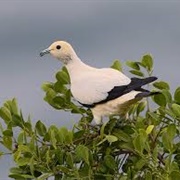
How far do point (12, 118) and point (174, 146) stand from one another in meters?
1.05

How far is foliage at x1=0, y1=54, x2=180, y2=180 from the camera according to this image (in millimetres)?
3807

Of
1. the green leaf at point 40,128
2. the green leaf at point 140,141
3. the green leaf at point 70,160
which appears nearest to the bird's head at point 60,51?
the green leaf at point 40,128

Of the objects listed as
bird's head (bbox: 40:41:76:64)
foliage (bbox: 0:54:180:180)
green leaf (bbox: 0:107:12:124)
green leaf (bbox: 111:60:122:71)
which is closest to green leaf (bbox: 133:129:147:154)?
foliage (bbox: 0:54:180:180)

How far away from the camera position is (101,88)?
15.1ft

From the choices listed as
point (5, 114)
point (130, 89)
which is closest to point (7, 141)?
point (5, 114)

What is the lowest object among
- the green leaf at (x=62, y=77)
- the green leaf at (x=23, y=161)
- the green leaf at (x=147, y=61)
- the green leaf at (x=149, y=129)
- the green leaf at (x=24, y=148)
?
the green leaf at (x=23, y=161)

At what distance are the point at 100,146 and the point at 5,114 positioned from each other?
2.29ft

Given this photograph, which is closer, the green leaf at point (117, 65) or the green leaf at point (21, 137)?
the green leaf at point (21, 137)

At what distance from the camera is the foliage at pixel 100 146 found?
381cm

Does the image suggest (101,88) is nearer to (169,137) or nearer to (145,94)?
(145,94)

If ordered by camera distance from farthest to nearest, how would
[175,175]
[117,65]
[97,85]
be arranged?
[117,65]
[97,85]
[175,175]

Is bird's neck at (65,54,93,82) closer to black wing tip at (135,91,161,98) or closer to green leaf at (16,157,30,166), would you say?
black wing tip at (135,91,161,98)

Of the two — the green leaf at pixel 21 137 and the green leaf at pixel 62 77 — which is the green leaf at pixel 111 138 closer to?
the green leaf at pixel 21 137

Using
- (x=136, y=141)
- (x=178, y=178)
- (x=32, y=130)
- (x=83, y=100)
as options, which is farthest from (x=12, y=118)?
(x=178, y=178)
